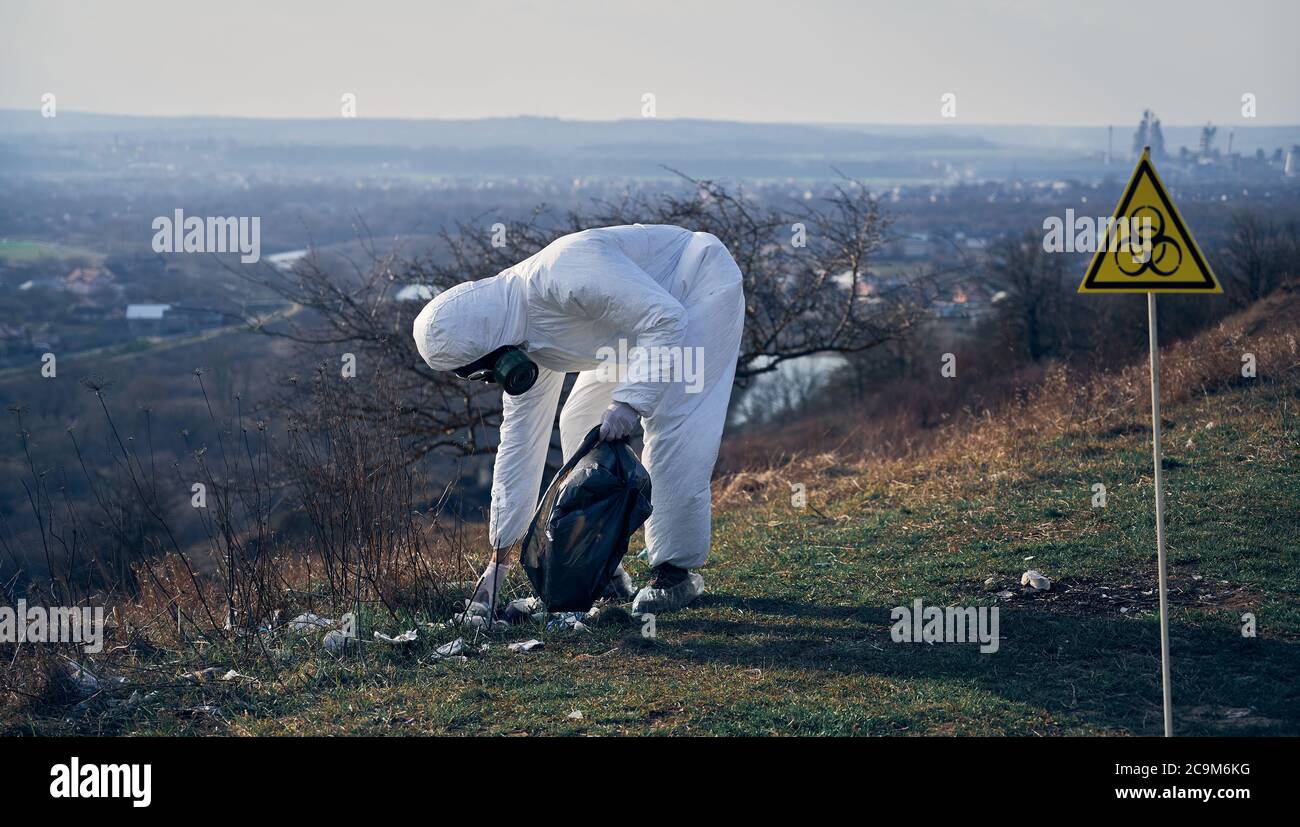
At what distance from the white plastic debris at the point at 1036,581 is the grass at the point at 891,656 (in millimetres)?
101

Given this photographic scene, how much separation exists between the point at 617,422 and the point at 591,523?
0.54 meters

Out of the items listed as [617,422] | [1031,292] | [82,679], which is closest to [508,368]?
[617,422]

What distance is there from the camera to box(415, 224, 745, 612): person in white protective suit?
18.8ft

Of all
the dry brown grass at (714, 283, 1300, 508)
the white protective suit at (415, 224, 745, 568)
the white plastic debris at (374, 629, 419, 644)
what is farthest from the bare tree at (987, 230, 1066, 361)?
the white plastic debris at (374, 629, 419, 644)

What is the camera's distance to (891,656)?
5.41m

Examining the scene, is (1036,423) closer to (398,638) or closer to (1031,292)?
(398,638)

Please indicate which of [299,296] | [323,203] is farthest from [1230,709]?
[323,203]

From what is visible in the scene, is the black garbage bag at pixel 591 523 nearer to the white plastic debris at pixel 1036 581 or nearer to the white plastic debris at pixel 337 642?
the white plastic debris at pixel 337 642

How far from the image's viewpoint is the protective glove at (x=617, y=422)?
5723 millimetres

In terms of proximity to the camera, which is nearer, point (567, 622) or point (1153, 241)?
point (1153, 241)

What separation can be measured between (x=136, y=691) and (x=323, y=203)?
217 ft

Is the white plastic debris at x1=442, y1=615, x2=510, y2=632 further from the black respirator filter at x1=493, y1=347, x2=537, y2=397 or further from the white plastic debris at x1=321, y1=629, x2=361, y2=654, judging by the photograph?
the black respirator filter at x1=493, y1=347, x2=537, y2=397

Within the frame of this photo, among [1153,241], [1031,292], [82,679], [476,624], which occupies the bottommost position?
[82,679]

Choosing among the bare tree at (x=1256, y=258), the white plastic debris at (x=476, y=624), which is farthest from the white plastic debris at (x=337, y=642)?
the bare tree at (x=1256, y=258)
